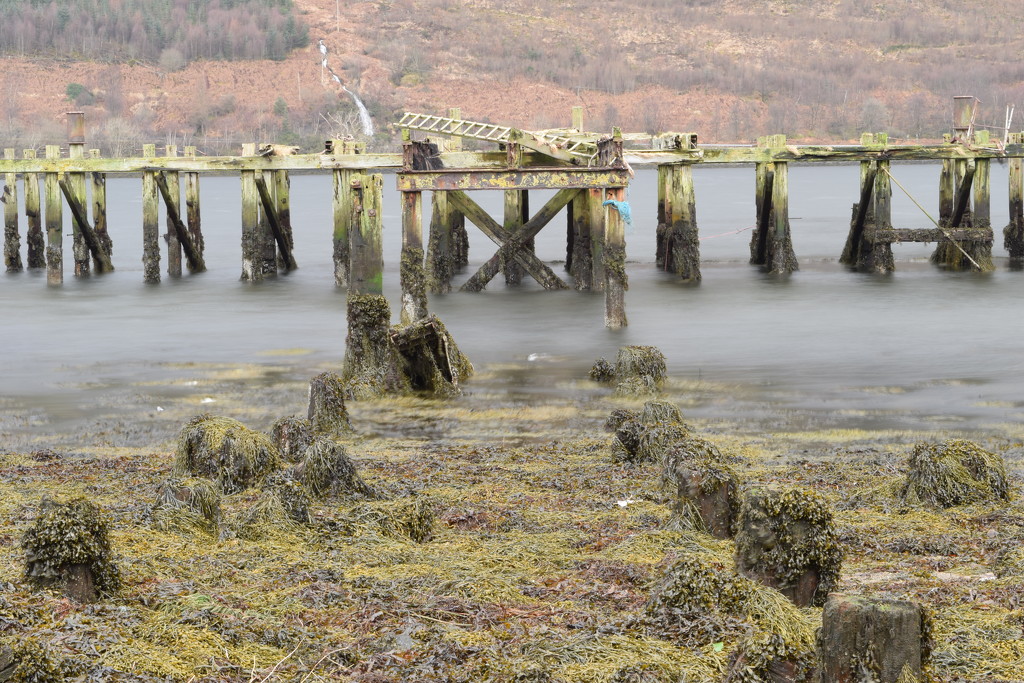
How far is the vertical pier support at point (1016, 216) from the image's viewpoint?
3025cm

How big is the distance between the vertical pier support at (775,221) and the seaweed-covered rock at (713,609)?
2136 centimetres

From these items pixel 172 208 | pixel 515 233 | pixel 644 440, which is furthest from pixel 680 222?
pixel 644 440

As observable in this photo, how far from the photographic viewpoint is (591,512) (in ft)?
32.6

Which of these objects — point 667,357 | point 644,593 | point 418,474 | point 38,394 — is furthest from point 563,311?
point 644,593

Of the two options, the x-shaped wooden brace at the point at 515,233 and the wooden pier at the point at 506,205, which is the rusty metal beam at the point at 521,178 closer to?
the wooden pier at the point at 506,205

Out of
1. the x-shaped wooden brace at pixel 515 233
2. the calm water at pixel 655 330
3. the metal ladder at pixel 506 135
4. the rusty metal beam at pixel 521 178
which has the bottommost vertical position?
the calm water at pixel 655 330

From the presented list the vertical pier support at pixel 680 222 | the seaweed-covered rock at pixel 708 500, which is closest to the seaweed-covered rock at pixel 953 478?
the seaweed-covered rock at pixel 708 500

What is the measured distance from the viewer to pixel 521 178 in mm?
20078

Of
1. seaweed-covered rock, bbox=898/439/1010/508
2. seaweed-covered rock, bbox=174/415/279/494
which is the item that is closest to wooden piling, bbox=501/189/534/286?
seaweed-covered rock, bbox=174/415/279/494

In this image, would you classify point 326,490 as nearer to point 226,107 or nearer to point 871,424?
point 871,424

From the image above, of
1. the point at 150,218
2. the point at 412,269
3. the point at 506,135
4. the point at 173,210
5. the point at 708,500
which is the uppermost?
the point at 506,135

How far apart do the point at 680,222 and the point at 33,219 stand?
15.4 meters

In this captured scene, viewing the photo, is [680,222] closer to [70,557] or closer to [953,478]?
[953,478]

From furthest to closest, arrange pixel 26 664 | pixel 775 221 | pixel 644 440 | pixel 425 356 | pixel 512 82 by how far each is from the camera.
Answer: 1. pixel 512 82
2. pixel 775 221
3. pixel 425 356
4. pixel 644 440
5. pixel 26 664
